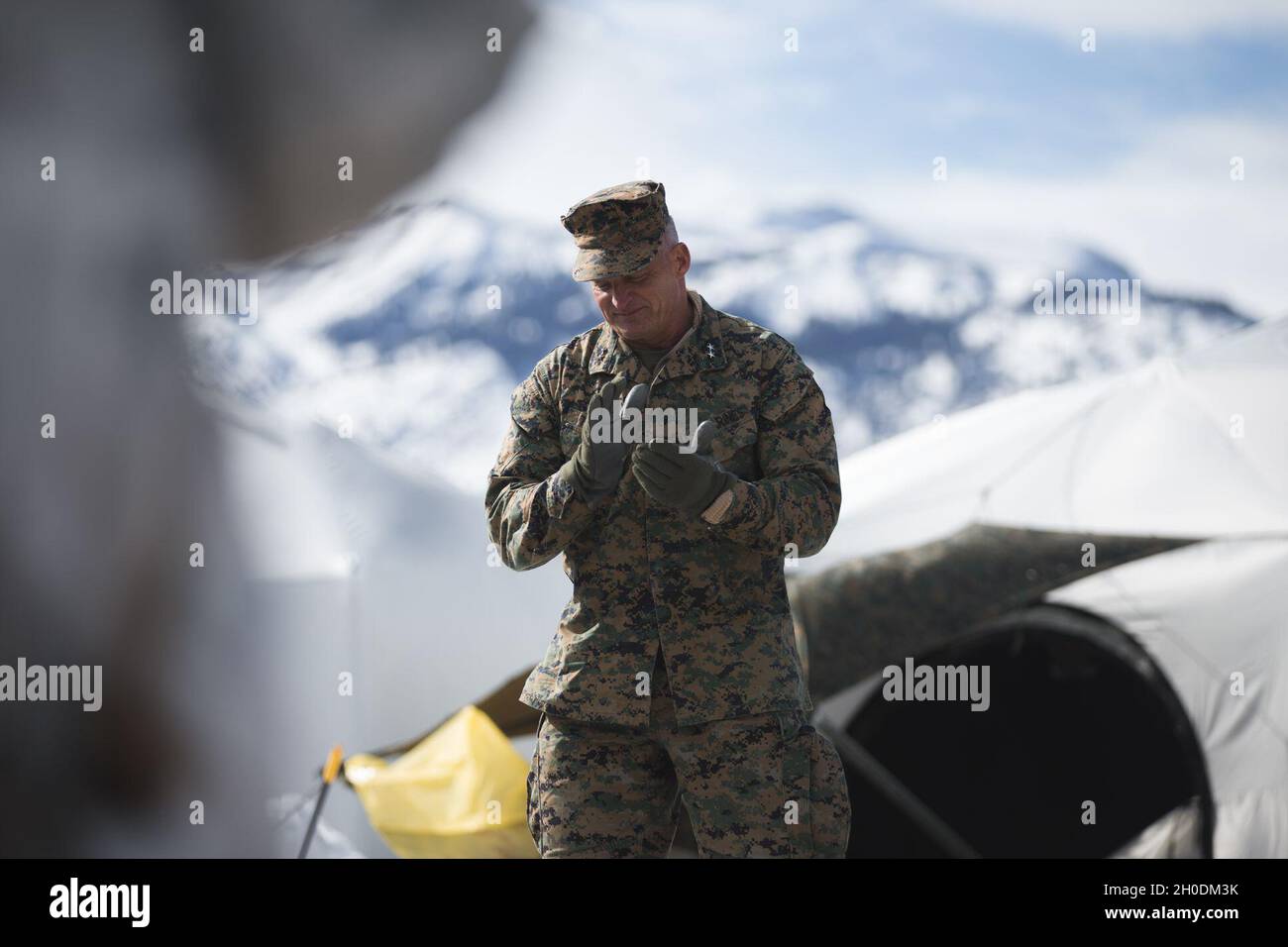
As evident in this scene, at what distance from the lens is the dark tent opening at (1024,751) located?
3.65 meters

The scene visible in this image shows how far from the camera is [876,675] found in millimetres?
3670

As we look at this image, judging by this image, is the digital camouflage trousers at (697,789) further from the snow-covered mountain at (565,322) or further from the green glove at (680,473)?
the snow-covered mountain at (565,322)

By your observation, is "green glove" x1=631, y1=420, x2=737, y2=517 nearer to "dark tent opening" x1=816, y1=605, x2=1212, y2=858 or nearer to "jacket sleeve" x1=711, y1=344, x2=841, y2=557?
"jacket sleeve" x1=711, y1=344, x2=841, y2=557

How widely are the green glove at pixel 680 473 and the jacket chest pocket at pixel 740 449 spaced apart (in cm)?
17

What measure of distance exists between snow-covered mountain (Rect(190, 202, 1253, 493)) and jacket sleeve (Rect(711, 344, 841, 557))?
2.55 m

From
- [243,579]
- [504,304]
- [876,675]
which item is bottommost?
[876,675]

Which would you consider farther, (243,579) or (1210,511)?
(243,579)

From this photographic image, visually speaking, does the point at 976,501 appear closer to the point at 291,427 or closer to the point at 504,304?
the point at 504,304

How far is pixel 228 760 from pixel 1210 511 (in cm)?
286

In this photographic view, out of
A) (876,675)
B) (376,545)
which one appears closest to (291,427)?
(376,545)

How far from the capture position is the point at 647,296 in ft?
5.58

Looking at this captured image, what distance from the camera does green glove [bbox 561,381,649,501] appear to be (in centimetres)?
158

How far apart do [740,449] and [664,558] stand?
17 centimetres
